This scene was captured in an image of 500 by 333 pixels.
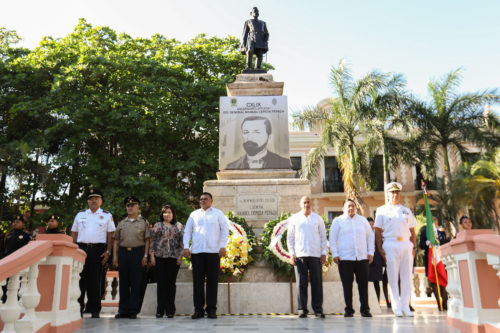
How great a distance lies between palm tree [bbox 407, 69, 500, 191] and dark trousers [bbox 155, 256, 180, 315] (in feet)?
55.2

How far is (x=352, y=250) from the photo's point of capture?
6695 millimetres

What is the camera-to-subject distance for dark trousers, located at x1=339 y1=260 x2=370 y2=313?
658 cm

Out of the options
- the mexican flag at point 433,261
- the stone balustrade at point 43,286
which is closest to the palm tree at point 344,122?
the mexican flag at point 433,261

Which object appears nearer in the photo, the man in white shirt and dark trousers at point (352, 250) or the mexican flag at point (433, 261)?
the man in white shirt and dark trousers at point (352, 250)

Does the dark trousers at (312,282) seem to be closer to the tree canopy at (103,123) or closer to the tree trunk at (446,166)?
the tree canopy at (103,123)

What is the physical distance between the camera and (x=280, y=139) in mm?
10500

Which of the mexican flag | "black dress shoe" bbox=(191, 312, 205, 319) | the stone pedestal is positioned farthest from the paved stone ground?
the stone pedestal

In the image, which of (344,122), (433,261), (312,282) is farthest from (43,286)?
(344,122)

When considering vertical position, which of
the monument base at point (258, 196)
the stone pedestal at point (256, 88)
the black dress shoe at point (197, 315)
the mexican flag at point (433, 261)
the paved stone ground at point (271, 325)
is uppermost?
the stone pedestal at point (256, 88)

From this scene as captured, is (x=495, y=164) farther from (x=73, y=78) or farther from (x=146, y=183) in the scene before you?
(x=73, y=78)

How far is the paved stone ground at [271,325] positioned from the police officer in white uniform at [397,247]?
0.98 ft

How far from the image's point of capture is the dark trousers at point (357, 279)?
658cm

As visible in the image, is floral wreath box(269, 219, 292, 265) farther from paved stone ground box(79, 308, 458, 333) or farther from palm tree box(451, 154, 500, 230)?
palm tree box(451, 154, 500, 230)

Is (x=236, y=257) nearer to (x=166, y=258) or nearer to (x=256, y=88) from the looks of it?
(x=166, y=258)
